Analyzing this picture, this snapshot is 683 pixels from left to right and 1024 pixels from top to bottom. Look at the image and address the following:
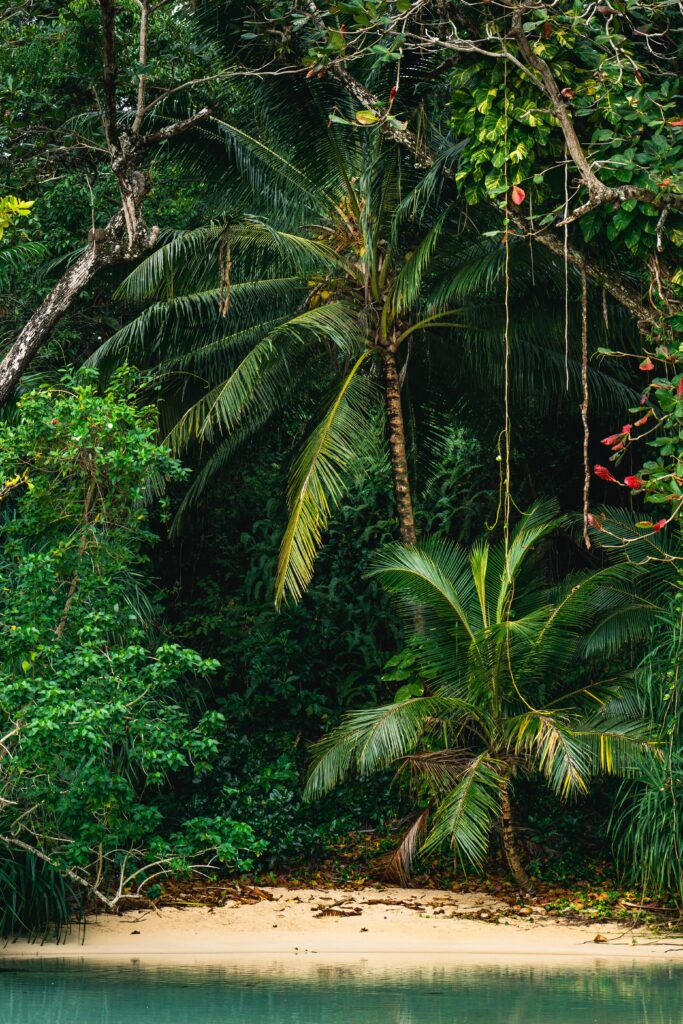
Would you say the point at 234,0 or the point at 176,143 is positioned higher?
the point at 234,0

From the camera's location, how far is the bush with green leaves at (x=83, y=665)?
7.93 m

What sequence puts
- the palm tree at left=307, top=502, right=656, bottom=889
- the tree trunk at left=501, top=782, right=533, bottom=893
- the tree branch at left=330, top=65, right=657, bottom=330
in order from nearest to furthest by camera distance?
the palm tree at left=307, top=502, right=656, bottom=889 → the tree branch at left=330, top=65, right=657, bottom=330 → the tree trunk at left=501, top=782, right=533, bottom=893

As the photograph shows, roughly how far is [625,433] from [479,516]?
20.5 feet

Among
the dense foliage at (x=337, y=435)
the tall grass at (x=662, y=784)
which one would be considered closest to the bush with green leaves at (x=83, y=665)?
the dense foliage at (x=337, y=435)

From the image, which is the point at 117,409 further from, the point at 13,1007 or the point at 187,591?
the point at 187,591

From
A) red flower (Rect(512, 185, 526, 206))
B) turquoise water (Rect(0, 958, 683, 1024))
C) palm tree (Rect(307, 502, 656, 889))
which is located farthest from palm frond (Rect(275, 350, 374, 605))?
turquoise water (Rect(0, 958, 683, 1024))

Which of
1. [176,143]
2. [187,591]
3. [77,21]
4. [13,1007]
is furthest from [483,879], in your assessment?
[77,21]

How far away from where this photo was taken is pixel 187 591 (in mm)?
14883

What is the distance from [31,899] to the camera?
27.2 feet

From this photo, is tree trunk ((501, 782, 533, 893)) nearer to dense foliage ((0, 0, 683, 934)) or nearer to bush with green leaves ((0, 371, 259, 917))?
dense foliage ((0, 0, 683, 934))

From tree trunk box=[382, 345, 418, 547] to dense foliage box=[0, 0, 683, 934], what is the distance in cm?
3

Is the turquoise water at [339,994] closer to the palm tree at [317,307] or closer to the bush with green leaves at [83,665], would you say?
the bush with green leaves at [83,665]

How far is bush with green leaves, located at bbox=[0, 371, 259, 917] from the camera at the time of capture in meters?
7.93

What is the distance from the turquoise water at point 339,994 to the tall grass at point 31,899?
0.51 m
